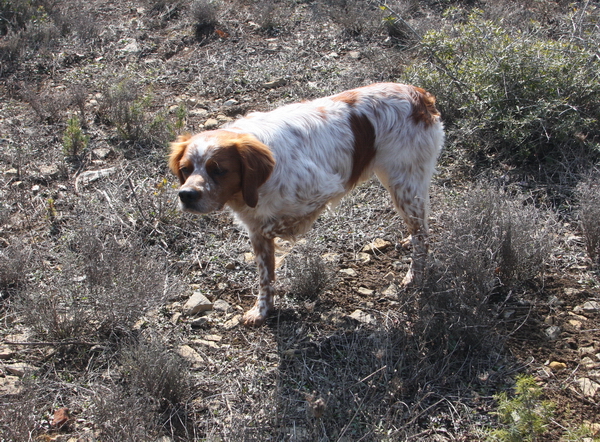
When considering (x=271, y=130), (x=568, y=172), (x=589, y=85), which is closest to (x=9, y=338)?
(x=271, y=130)

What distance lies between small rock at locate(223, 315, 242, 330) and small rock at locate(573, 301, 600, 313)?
6.90 feet

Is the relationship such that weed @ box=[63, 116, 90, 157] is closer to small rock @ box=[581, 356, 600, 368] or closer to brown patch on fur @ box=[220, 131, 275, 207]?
brown patch on fur @ box=[220, 131, 275, 207]

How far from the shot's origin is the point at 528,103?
461 centimetres

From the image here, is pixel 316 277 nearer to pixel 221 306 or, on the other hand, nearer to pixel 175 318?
pixel 221 306

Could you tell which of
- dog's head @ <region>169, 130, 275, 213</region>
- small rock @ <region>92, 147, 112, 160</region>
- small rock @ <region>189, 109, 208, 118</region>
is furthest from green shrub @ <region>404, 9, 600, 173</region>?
small rock @ <region>92, 147, 112, 160</region>

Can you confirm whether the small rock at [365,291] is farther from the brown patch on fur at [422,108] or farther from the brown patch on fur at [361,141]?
the brown patch on fur at [422,108]

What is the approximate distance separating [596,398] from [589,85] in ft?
9.50

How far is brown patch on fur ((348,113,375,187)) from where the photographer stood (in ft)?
11.2

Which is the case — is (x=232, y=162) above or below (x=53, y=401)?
above

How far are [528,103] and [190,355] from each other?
3.57 m

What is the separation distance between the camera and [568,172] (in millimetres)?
4367

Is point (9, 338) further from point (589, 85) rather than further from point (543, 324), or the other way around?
point (589, 85)

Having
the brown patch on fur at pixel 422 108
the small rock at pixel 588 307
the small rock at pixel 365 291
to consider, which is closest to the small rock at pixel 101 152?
the small rock at pixel 365 291

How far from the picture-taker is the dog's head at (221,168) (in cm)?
291
